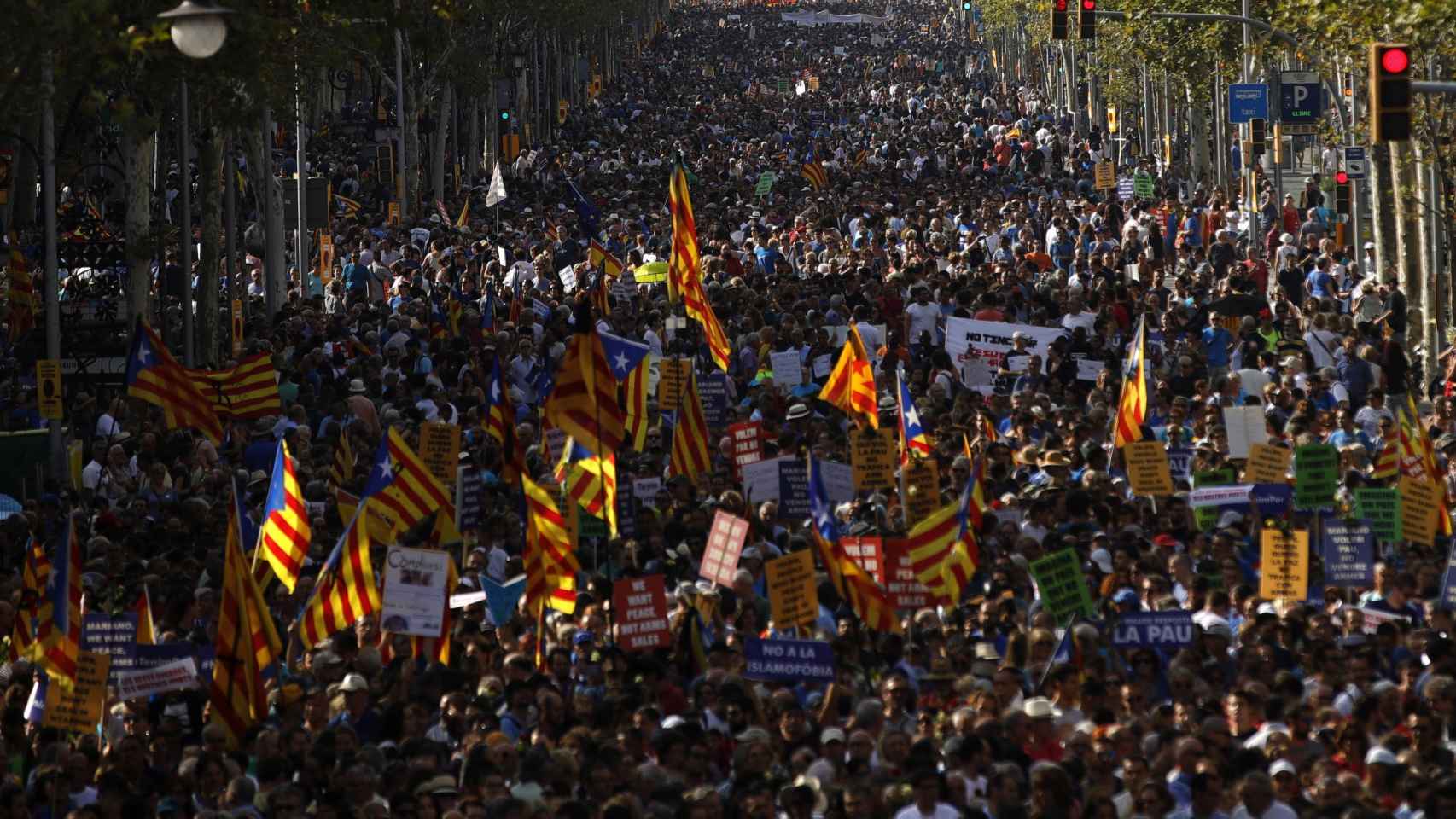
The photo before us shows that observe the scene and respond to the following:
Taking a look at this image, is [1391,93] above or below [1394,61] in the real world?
below

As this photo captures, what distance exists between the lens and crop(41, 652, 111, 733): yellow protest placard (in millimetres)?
14102

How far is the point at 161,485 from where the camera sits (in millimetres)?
21672

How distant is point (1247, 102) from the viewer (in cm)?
4234

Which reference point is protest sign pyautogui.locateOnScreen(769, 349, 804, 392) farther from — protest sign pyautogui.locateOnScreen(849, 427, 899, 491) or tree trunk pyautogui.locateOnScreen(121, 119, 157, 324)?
tree trunk pyautogui.locateOnScreen(121, 119, 157, 324)

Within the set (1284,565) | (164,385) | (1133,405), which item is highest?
(164,385)

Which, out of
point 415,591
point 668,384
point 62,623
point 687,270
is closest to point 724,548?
point 415,591

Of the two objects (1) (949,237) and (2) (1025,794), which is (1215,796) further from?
(1) (949,237)

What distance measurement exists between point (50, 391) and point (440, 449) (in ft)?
17.3

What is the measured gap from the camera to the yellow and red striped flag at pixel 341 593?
15789mm

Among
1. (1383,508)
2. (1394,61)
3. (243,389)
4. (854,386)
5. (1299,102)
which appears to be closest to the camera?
(1383,508)

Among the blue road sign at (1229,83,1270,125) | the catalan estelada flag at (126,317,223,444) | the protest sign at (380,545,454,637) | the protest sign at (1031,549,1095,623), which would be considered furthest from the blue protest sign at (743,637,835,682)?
the blue road sign at (1229,83,1270,125)

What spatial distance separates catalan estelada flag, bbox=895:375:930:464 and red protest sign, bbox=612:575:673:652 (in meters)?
5.70

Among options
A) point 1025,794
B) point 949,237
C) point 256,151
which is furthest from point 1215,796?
point 256,151

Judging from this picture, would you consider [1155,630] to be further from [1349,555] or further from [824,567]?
[824,567]
